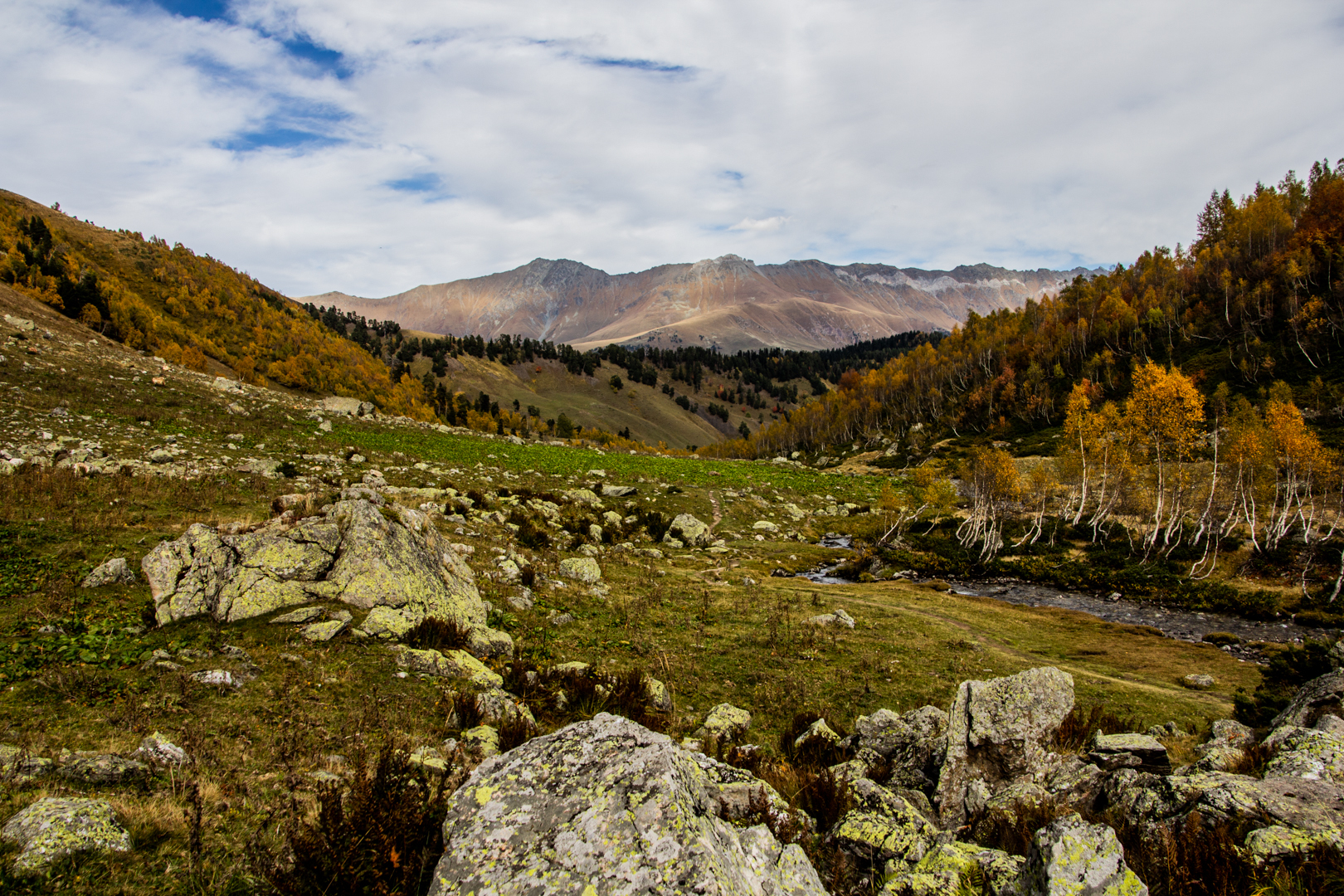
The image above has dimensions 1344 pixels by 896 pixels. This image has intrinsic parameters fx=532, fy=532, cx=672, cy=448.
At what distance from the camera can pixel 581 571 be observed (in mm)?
19922

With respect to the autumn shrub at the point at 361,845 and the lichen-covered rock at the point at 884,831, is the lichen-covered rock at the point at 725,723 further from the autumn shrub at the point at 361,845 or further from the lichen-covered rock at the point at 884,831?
the autumn shrub at the point at 361,845

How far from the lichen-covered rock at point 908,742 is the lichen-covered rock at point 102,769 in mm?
10138

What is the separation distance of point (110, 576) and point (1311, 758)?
815 inches

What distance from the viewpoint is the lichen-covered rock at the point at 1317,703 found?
10.3 metres

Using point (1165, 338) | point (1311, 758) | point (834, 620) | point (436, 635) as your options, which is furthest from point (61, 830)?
point (1165, 338)

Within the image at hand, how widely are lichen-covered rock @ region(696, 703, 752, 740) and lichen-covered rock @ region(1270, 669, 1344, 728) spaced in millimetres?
10319

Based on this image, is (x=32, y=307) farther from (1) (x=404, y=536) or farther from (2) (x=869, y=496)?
(2) (x=869, y=496)

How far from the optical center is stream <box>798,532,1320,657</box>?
88.0 feet

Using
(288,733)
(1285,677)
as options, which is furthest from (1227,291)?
(288,733)

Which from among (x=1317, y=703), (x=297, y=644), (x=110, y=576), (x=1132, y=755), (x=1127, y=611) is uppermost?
(x=110, y=576)

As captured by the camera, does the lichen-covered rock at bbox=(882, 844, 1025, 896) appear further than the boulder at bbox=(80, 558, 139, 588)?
No

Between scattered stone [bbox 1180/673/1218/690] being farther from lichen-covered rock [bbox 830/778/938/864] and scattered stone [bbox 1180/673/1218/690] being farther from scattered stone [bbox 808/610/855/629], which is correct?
lichen-covered rock [bbox 830/778/938/864]

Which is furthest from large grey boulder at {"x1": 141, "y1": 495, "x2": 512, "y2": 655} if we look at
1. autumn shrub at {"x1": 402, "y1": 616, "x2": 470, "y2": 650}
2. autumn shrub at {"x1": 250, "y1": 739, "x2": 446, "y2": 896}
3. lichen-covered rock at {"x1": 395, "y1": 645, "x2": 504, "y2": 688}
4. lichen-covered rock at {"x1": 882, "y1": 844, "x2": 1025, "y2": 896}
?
lichen-covered rock at {"x1": 882, "y1": 844, "x2": 1025, "y2": 896}

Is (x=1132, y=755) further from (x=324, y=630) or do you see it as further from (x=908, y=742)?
(x=324, y=630)
